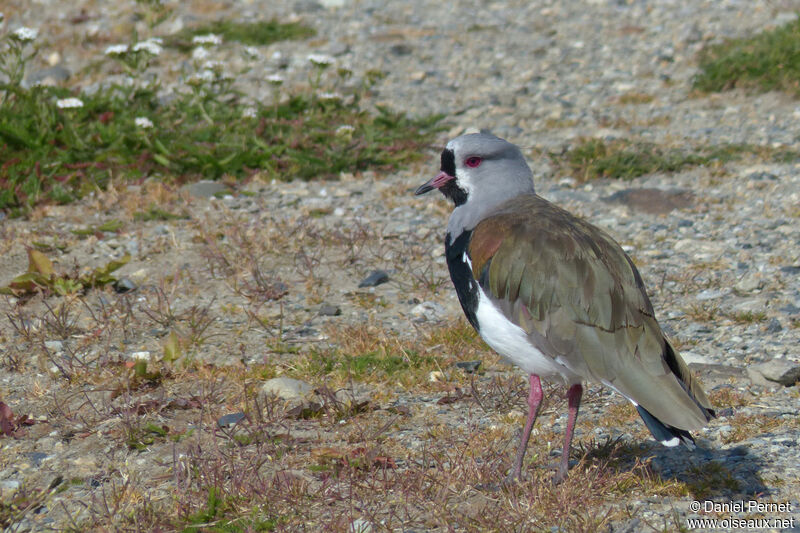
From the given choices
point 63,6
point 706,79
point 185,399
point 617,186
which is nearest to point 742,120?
point 706,79

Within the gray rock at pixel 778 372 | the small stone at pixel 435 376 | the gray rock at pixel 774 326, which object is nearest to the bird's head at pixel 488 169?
the small stone at pixel 435 376

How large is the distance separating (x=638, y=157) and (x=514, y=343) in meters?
5.80

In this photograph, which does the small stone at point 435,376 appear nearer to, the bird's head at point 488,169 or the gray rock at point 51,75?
the bird's head at point 488,169

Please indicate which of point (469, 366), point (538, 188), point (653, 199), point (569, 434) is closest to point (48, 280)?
point (469, 366)

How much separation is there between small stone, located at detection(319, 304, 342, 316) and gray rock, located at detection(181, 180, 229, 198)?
2.64m

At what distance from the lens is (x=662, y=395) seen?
177 inches

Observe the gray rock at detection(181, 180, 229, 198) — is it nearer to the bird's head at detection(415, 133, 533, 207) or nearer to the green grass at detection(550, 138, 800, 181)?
the green grass at detection(550, 138, 800, 181)

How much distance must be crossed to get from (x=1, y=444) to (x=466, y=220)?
9.59 ft

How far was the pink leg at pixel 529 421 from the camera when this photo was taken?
488 centimetres

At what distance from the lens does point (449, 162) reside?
5566 mm

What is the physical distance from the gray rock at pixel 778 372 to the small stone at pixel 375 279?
301cm

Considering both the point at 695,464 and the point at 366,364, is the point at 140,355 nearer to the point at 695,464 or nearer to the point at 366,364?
the point at 366,364

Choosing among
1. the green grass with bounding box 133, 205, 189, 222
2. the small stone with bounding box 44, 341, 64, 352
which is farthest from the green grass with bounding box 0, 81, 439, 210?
the small stone with bounding box 44, 341, 64, 352

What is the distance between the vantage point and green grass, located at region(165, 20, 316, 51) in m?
13.9
